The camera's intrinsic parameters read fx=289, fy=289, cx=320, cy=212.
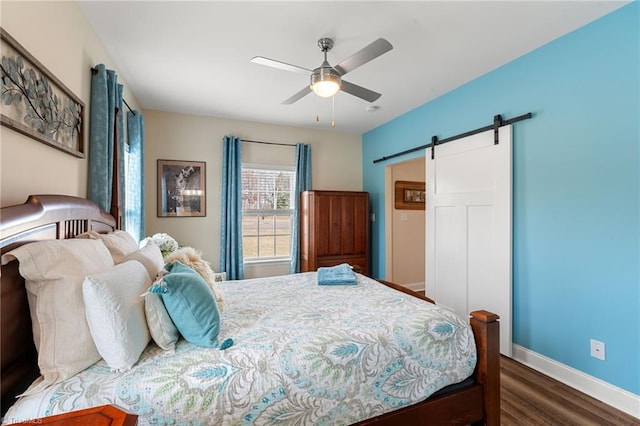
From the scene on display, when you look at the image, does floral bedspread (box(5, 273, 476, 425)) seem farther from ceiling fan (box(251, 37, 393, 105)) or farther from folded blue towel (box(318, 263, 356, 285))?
ceiling fan (box(251, 37, 393, 105))

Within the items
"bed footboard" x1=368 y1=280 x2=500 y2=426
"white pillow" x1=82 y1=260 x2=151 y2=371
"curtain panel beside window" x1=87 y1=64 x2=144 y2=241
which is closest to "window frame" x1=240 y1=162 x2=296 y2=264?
"curtain panel beside window" x1=87 y1=64 x2=144 y2=241

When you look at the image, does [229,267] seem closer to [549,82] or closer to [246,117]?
[246,117]

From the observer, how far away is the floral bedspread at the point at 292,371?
102cm

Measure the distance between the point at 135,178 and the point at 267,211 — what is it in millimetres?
1829

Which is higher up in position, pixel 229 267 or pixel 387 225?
pixel 387 225

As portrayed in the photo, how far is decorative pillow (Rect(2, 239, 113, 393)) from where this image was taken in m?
1.00

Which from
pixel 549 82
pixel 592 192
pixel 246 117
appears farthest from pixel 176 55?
pixel 592 192

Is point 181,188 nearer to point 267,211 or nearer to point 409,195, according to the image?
point 267,211

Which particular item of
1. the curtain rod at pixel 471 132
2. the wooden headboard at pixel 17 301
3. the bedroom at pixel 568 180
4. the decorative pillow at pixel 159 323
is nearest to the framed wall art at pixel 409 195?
the curtain rod at pixel 471 132

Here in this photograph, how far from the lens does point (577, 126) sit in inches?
85.5

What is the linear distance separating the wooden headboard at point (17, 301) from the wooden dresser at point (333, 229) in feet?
10.0

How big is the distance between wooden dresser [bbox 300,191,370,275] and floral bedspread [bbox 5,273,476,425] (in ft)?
7.70

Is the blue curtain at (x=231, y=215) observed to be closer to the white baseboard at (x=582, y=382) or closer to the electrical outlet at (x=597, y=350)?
the white baseboard at (x=582, y=382)

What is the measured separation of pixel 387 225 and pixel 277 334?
3366 mm
